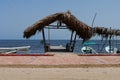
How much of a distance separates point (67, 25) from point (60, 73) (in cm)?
1146

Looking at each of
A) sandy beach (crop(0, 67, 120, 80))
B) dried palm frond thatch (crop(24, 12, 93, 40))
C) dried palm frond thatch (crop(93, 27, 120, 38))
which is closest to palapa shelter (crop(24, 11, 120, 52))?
dried palm frond thatch (crop(24, 12, 93, 40))

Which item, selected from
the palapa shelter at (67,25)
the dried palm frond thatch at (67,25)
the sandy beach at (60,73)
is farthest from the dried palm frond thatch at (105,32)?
the sandy beach at (60,73)

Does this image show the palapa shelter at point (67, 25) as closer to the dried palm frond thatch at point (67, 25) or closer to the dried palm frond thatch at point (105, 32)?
the dried palm frond thatch at point (67, 25)

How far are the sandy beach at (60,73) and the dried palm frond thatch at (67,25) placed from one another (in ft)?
30.6

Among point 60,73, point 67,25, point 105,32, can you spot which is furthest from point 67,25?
point 60,73

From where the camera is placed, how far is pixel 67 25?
82.6 feet

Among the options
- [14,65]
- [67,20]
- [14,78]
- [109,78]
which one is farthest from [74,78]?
[67,20]

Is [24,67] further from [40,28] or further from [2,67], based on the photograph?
[40,28]

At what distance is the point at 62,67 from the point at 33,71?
161 centimetres

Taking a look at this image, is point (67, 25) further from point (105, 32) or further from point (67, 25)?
point (105, 32)

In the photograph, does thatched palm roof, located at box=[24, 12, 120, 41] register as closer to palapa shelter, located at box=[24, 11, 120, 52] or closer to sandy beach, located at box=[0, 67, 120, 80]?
palapa shelter, located at box=[24, 11, 120, 52]

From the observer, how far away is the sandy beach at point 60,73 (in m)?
12.8

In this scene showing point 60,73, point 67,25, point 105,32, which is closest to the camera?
point 60,73

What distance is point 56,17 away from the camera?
24422mm
